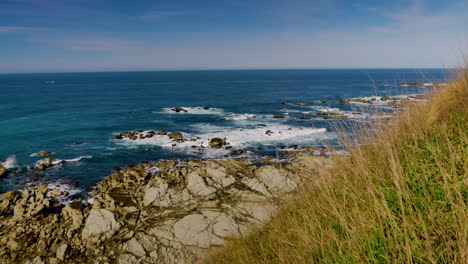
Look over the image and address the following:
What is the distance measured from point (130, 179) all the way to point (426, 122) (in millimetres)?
19757

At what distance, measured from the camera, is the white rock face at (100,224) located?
43.9ft

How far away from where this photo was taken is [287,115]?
4688 centimetres

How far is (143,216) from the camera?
1470 cm

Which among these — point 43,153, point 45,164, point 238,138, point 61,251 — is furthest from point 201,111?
point 61,251

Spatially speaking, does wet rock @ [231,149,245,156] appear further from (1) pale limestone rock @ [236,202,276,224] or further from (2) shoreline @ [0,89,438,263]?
(1) pale limestone rock @ [236,202,276,224]

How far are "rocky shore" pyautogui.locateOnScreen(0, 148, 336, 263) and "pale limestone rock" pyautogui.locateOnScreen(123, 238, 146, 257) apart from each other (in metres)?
0.05

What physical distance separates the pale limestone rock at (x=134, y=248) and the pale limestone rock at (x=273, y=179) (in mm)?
8433

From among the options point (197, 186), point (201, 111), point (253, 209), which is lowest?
point (253, 209)

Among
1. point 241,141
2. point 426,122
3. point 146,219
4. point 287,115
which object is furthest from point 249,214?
point 287,115

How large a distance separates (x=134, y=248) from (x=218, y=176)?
8136 mm

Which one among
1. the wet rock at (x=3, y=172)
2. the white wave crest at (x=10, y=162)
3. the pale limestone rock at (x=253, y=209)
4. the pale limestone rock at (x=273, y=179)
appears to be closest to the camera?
the pale limestone rock at (x=253, y=209)

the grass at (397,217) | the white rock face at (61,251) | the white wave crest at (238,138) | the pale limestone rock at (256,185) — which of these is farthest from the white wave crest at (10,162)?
the grass at (397,217)

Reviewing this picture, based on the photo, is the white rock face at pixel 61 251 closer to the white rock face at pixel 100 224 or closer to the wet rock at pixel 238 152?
the white rock face at pixel 100 224

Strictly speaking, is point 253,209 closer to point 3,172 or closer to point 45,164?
point 45,164
